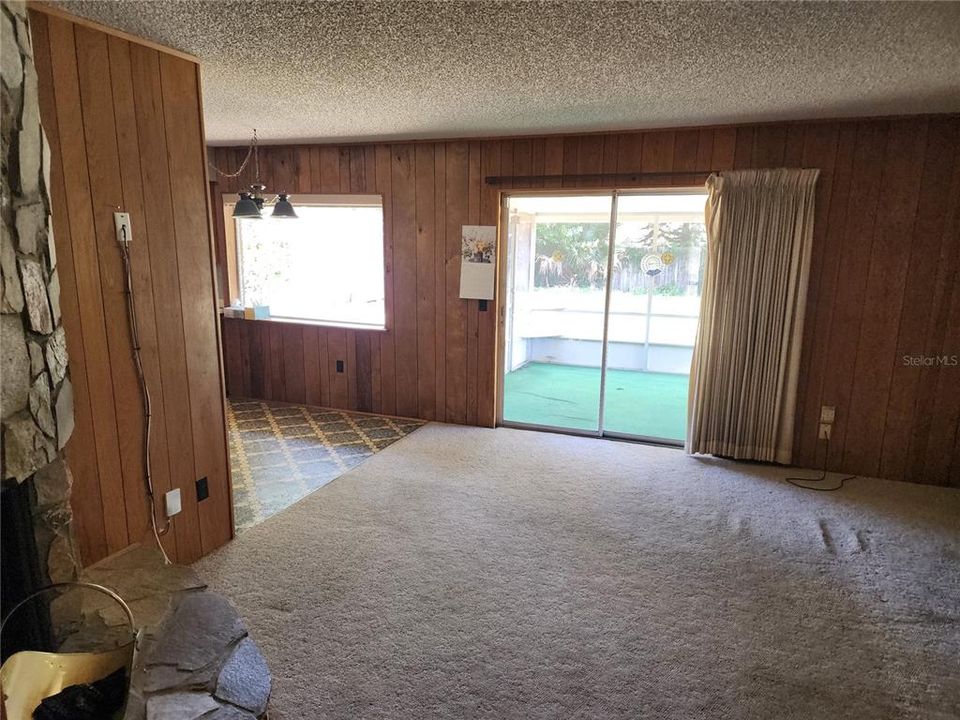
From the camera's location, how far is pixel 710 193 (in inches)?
158

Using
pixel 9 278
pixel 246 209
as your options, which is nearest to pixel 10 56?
pixel 9 278

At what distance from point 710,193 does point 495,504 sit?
2.53 m

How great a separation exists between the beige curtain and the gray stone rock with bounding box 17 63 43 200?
12.1 feet

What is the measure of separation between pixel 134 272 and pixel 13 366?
88cm

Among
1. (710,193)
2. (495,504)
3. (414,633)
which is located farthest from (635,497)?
(710,193)

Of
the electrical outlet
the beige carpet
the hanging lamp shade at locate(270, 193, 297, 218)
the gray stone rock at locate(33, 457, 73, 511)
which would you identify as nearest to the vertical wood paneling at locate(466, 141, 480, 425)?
the beige carpet

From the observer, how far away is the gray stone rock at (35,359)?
65.7 inches

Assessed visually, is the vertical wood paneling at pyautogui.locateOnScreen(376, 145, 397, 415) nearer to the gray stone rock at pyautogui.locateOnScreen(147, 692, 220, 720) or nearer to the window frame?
the window frame

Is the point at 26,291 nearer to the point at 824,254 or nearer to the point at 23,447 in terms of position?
the point at 23,447

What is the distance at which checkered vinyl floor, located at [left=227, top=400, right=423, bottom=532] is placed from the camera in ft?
11.8

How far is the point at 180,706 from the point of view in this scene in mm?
1575

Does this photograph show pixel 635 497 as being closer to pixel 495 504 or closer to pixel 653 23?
pixel 495 504

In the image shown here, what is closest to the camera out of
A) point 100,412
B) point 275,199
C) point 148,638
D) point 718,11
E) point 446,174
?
point 148,638

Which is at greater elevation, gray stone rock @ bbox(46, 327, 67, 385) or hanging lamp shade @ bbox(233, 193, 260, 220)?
hanging lamp shade @ bbox(233, 193, 260, 220)
